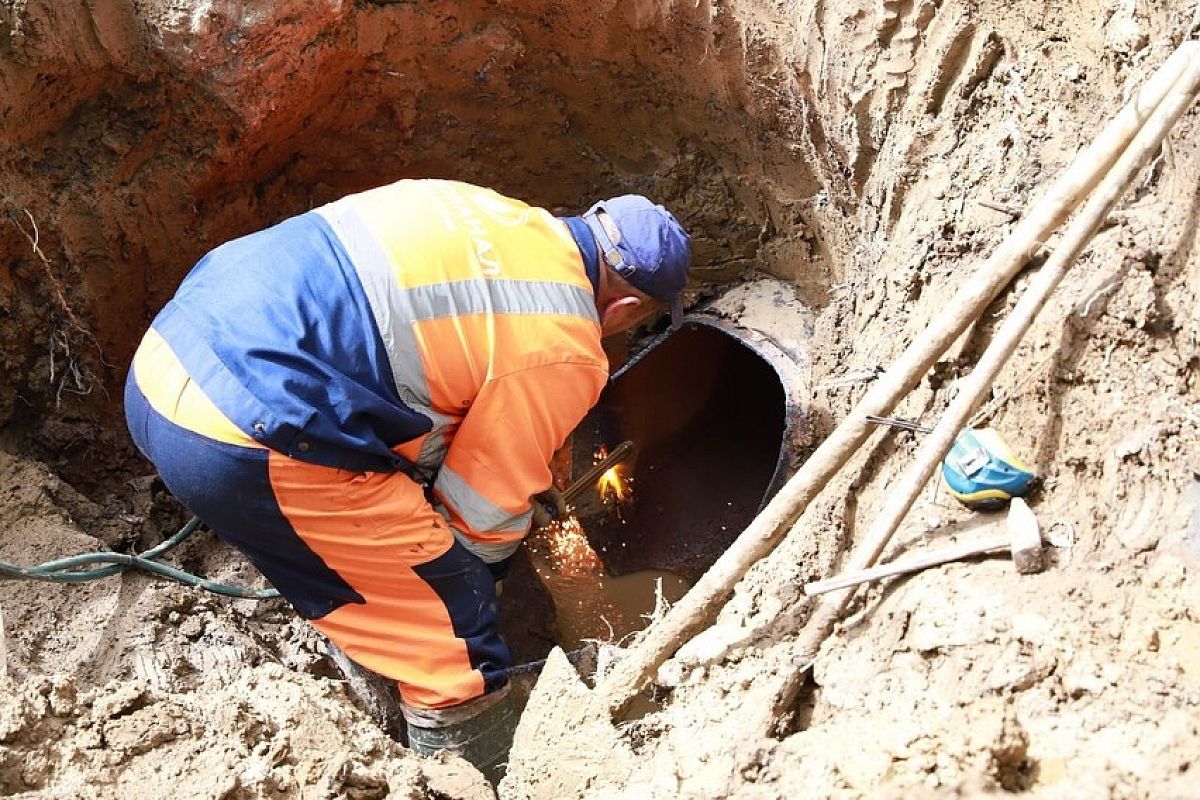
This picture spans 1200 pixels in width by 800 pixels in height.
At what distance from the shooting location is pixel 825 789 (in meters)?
1.32

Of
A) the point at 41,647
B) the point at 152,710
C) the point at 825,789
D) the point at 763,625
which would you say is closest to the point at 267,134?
the point at 41,647

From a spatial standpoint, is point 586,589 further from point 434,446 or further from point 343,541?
point 343,541

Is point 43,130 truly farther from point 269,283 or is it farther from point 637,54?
point 637,54

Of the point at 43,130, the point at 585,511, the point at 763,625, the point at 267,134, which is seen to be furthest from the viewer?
the point at 585,511

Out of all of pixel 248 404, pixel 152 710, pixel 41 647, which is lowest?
pixel 41 647

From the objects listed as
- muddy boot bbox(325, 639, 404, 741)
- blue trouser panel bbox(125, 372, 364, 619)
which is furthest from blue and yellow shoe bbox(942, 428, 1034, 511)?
muddy boot bbox(325, 639, 404, 741)

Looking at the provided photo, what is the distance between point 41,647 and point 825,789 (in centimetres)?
197

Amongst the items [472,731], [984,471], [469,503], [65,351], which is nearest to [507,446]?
[469,503]

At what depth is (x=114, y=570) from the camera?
2570mm

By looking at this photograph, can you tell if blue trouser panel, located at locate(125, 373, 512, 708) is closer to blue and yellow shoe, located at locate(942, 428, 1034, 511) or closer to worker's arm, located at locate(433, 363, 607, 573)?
worker's arm, located at locate(433, 363, 607, 573)

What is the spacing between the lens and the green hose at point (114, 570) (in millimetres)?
2434

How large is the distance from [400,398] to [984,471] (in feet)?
4.32

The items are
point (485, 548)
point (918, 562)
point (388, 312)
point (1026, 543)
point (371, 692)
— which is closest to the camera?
point (1026, 543)

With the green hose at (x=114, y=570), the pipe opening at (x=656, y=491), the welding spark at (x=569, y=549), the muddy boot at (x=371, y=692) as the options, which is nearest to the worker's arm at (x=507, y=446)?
the muddy boot at (x=371, y=692)
